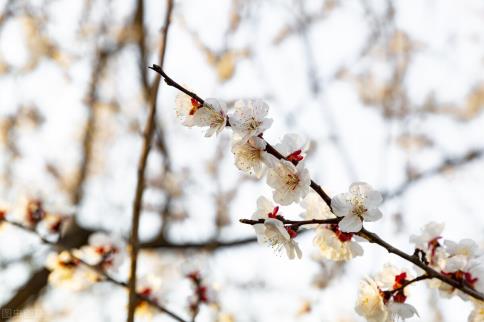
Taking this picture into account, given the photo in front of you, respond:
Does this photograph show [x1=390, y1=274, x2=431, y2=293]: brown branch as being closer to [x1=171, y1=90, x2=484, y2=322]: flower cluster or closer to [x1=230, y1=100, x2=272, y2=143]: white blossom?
[x1=171, y1=90, x2=484, y2=322]: flower cluster

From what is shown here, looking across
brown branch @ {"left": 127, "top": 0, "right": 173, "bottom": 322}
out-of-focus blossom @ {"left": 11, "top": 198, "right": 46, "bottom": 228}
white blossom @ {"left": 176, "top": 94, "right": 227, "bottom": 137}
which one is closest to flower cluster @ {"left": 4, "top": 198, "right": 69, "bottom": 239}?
out-of-focus blossom @ {"left": 11, "top": 198, "right": 46, "bottom": 228}

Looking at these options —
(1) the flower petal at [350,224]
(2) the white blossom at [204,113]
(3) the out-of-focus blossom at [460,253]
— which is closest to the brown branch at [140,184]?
(2) the white blossom at [204,113]

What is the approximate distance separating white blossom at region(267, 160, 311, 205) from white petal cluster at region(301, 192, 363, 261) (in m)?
0.12

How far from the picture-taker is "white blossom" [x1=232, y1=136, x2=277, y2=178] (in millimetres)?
974

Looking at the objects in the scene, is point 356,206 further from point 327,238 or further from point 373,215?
point 327,238

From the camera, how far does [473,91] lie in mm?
5918

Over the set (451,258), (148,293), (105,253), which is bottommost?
(451,258)

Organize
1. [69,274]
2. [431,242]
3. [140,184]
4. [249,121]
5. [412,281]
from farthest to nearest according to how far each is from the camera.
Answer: [69,274], [140,184], [431,242], [412,281], [249,121]

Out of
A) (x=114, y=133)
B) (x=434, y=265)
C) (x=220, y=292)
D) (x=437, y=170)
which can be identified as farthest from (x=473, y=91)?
(x=434, y=265)

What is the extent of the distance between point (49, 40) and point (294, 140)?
353 cm

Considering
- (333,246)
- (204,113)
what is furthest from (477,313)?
(204,113)

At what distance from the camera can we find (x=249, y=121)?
38.8 inches

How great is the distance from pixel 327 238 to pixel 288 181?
217mm

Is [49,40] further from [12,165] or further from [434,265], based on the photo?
[434,265]
